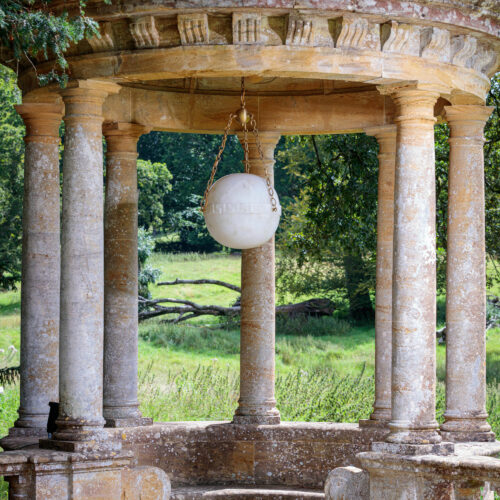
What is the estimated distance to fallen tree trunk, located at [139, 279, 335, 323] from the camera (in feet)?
173

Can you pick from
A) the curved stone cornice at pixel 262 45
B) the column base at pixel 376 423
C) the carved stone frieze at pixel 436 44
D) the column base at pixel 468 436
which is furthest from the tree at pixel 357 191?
the curved stone cornice at pixel 262 45

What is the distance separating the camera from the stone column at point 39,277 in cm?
1772

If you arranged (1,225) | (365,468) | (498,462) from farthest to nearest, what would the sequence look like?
(1,225) < (365,468) < (498,462)

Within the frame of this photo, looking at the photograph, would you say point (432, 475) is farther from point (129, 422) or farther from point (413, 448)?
point (129, 422)

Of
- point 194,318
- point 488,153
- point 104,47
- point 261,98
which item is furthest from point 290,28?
point 194,318

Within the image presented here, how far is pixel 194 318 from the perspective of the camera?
198 feet

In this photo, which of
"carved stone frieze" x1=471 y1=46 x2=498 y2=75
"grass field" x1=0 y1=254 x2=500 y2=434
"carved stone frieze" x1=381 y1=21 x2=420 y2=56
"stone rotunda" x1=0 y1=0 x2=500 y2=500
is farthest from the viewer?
"grass field" x1=0 y1=254 x2=500 y2=434

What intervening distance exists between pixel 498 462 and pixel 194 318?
46.2 metres

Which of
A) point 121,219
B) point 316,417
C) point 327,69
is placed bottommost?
point 316,417

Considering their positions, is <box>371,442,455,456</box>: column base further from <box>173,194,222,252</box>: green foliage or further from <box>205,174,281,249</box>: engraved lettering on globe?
<box>173,194,222,252</box>: green foliage

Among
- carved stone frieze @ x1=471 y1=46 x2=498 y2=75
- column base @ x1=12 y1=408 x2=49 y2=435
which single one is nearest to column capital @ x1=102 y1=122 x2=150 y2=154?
column base @ x1=12 y1=408 x2=49 y2=435

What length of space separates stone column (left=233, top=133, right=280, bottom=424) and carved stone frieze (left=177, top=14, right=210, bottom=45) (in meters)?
6.01

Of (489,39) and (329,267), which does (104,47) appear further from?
(329,267)

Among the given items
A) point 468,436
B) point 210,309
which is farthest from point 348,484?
point 210,309
